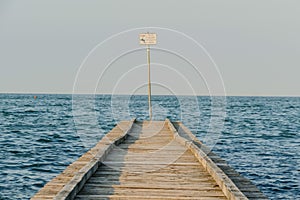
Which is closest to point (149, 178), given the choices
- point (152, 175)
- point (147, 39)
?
point (152, 175)

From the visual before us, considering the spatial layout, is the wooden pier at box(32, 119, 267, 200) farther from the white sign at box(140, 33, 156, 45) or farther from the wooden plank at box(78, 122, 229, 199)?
the white sign at box(140, 33, 156, 45)

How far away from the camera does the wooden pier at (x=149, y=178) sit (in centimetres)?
717

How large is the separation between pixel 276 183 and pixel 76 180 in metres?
8.95

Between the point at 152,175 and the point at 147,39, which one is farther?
the point at 147,39

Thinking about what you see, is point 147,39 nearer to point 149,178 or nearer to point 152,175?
point 152,175

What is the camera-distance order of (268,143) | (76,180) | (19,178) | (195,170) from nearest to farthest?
1. (76,180)
2. (195,170)
3. (19,178)
4. (268,143)

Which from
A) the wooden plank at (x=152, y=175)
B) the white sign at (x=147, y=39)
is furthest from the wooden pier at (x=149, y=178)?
the white sign at (x=147, y=39)

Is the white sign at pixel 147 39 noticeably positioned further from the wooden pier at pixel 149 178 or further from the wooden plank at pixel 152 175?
the wooden pier at pixel 149 178

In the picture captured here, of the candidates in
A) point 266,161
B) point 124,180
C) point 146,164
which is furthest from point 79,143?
point 124,180

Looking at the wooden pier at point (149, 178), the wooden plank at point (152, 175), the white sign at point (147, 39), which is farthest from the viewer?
the white sign at point (147, 39)

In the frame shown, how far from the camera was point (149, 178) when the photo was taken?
8.41m

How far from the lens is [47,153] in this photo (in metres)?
20.7

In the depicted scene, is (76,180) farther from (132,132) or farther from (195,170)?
(132,132)

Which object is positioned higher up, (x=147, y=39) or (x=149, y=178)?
(x=147, y=39)
